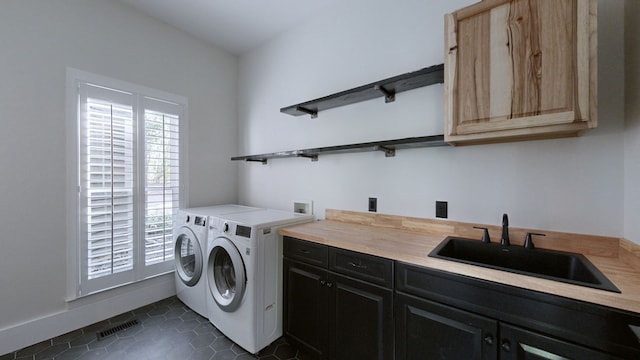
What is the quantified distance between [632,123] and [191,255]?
10.3ft

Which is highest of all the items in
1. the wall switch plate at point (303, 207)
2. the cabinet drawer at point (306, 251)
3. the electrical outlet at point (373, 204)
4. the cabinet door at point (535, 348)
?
the electrical outlet at point (373, 204)

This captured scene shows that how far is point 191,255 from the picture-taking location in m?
2.33

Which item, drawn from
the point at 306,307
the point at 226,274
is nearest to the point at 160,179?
the point at 226,274

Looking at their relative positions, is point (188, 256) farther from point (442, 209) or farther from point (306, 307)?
point (442, 209)

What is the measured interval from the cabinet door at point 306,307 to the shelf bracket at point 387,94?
1325mm

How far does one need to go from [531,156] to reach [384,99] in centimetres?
102

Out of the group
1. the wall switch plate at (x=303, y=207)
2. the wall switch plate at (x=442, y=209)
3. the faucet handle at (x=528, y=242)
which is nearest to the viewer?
the faucet handle at (x=528, y=242)

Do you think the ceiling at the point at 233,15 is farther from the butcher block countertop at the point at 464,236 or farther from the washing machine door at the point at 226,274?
the washing machine door at the point at 226,274

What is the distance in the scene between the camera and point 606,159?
1.21 m

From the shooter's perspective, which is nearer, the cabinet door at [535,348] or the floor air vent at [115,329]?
the cabinet door at [535,348]

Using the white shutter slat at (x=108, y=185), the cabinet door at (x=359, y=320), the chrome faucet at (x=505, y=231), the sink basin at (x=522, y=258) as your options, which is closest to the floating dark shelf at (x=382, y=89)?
the chrome faucet at (x=505, y=231)

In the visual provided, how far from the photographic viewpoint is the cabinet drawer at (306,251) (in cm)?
161

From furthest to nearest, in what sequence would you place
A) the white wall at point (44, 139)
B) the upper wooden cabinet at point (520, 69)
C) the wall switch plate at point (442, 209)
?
1. the white wall at point (44, 139)
2. the wall switch plate at point (442, 209)
3. the upper wooden cabinet at point (520, 69)

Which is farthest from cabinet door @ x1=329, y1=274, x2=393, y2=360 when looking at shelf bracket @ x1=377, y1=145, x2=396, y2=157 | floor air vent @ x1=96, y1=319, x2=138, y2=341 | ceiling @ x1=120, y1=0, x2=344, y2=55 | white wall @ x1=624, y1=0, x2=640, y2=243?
ceiling @ x1=120, y1=0, x2=344, y2=55
